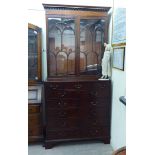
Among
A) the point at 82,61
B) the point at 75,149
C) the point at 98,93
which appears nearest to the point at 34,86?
the point at 82,61

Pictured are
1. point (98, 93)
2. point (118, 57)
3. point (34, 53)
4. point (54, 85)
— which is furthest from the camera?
point (34, 53)

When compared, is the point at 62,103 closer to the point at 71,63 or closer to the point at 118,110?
the point at 71,63

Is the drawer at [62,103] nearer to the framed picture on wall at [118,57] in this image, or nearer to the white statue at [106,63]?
the white statue at [106,63]

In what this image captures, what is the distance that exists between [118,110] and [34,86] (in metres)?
1.29

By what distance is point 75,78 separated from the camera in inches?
121

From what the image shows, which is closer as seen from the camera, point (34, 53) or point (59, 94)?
point (59, 94)

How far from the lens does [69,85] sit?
9.55 ft

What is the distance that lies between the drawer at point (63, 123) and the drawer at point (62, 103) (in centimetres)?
20
